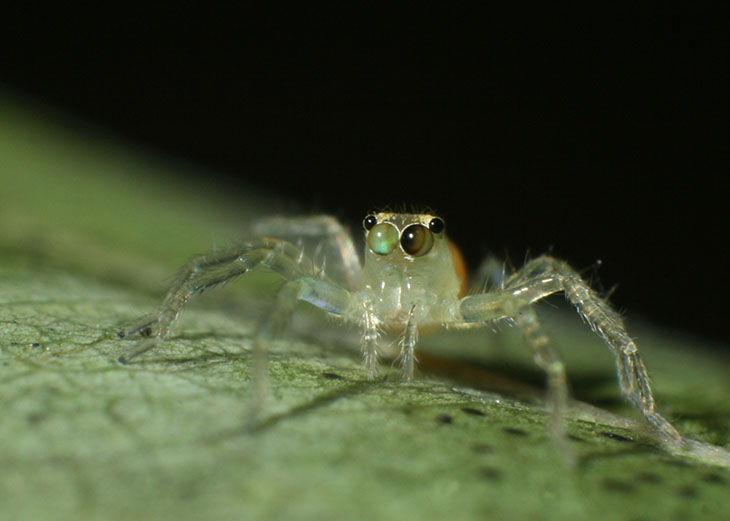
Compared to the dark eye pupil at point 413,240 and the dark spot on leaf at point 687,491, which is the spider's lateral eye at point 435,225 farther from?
the dark spot on leaf at point 687,491

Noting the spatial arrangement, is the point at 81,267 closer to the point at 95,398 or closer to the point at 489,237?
the point at 95,398

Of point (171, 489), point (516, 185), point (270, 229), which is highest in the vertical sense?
point (516, 185)

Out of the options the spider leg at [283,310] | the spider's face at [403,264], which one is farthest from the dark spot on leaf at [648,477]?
the spider's face at [403,264]

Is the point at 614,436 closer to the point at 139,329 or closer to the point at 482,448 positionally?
the point at 482,448

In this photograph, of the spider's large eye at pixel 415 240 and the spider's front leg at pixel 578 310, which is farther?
the spider's large eye at pixel 415 240

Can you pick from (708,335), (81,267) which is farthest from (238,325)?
(708,335)
